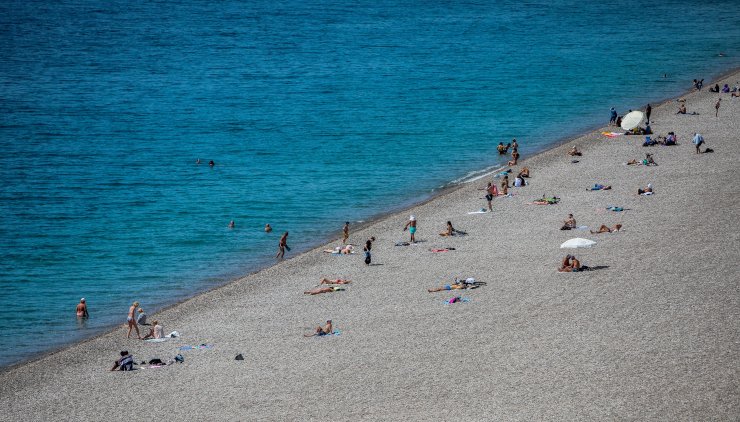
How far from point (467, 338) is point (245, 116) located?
4720 cm

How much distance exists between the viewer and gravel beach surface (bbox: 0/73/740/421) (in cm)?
2659

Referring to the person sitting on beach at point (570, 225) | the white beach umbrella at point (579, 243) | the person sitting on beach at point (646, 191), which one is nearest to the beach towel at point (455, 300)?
the white beach umbrella at point (579, 243)

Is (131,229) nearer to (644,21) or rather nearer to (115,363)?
(115,363)

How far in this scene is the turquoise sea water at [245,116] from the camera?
44562 mm

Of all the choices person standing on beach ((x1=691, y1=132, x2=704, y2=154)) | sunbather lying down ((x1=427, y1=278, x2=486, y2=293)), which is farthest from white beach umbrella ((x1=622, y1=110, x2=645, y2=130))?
sunbather lying down ((x1=427, y1=278, x2=486, y2=293))

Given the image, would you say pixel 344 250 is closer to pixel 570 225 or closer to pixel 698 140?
pixel 570 225

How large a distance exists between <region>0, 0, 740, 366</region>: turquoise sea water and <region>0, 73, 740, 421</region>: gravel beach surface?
4813 millimetres

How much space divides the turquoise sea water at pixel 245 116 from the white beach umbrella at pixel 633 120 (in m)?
6.09

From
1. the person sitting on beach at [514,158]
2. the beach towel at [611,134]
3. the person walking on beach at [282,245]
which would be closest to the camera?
the person walking on beach at [282,245]

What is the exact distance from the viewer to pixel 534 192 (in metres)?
49.8

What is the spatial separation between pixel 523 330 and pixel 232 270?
16228mm

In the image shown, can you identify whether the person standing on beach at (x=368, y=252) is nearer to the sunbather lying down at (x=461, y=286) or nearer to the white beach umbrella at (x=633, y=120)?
the sunbather lying down at (x=461, y=286)

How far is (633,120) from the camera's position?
2363 inches

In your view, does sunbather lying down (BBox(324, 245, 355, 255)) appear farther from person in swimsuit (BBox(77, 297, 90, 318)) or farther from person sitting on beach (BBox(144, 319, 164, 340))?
person in swimsuit (BBox(77, 297, 90, 318))
